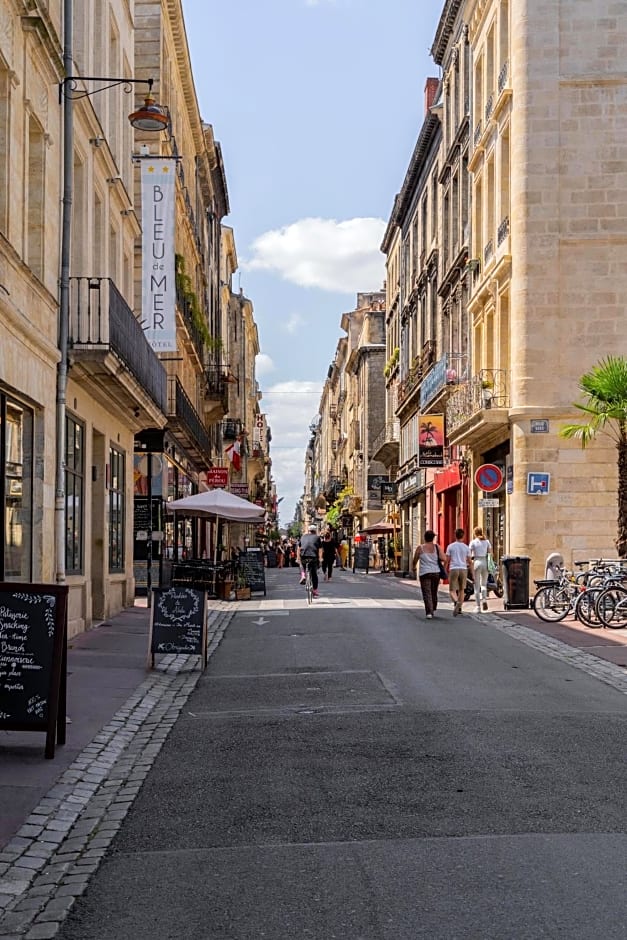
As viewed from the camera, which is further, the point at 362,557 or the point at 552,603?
the point at 362,557

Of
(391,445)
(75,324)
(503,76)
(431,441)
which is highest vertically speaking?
(503,76)

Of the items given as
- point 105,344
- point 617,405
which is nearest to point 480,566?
point 617,405

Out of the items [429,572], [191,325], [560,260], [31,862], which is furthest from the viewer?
[191,325]

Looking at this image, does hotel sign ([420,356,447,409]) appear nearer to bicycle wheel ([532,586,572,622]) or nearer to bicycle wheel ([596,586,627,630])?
bicycle wheel ([532,586,572,622])

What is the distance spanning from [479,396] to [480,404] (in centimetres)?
44

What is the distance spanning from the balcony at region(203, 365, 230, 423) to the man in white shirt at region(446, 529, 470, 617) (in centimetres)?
2718

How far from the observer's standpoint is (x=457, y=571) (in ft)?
74.7

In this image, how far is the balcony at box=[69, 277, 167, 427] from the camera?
1719 centimetres

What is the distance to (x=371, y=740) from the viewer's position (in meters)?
8.82

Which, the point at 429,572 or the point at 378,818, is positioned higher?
the point at 429,572

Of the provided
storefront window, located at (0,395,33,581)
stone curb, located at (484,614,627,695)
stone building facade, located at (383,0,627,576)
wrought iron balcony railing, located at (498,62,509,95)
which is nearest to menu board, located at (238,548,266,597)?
stone building facade, located at (383,0,627,576)

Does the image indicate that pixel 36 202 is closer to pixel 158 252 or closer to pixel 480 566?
pixel 158 252

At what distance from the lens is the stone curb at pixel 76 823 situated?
519 cm

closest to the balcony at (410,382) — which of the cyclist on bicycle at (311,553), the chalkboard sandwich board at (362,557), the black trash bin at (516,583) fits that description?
the chalkboard sandwich board at (362,557)
